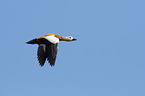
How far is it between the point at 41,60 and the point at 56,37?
301 cm

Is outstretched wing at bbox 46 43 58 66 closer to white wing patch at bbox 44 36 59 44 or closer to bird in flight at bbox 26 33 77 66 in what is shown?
bird in flight at bbox 26 33 77 66

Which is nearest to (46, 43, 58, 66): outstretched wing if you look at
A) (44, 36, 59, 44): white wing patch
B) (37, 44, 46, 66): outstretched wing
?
(44, 36, 59, 44): white wing patch

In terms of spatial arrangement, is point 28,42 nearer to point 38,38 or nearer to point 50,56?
point 38,38

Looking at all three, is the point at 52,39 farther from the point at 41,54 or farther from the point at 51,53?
the point at 41,54

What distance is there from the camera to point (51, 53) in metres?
31.3

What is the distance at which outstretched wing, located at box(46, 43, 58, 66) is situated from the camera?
31188 millimetres

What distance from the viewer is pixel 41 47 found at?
32.8m

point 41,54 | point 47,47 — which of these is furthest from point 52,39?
point 41,54

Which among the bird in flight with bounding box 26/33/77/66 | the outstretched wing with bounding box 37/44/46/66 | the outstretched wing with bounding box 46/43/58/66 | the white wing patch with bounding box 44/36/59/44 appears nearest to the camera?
the outstretched wing with bounding box 46/43/58/66

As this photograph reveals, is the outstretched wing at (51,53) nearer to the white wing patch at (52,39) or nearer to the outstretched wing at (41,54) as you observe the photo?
the white wing patch at (52,39)

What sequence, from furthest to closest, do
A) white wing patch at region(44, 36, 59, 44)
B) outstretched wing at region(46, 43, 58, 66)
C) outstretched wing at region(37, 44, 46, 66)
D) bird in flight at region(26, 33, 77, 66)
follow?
outstretched wing at region(37, 44, 46, 66) < white wing patch at region(44, 36, 59, 44) < bird in flight at region(26, 33, 77, 66) < outstretched wing at region(46, 43, 58, 66)

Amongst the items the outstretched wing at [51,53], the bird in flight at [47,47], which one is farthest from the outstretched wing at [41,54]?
the outstretched wing at [51,53]

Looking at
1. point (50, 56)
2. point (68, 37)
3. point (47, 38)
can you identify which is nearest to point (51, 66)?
point (50, 56)

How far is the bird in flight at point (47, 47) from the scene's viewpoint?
31.3 metres
